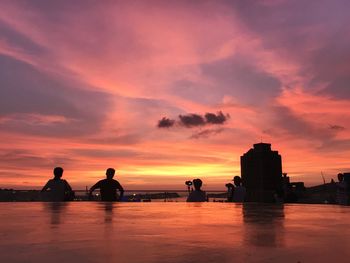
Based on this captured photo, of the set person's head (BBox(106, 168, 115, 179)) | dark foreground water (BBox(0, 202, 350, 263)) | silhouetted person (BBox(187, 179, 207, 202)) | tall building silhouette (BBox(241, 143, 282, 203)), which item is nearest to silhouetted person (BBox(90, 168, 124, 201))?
person's head (BBox(106, 168, 115, 179))

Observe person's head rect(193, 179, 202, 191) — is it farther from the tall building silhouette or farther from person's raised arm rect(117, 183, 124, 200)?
the tall building silhouette

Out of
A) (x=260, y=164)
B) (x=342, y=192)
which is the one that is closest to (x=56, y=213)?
(x=342, y=192)

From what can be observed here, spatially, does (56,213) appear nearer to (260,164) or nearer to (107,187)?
(107,187)

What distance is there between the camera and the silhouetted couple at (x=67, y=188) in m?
10.7

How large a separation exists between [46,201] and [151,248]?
7.94 metres

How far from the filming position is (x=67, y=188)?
10.9 meters

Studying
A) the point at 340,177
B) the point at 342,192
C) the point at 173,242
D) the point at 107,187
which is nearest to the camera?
the point at 173,242

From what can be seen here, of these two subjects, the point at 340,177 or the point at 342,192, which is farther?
the point at 340,177

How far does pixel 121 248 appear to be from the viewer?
11.6 feet

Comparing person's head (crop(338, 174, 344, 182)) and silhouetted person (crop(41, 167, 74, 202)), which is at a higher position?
person's head (crop(338, 174, 344, 182))

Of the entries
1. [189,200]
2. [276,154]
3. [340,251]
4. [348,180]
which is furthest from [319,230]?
[276,154]

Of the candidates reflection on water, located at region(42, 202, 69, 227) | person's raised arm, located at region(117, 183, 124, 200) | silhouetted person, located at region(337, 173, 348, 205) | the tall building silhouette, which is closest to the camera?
reflection on water, located at region(42, 202, 69, 227)

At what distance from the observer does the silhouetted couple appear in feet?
35.1

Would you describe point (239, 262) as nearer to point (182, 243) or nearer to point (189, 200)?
point (182, 243)
